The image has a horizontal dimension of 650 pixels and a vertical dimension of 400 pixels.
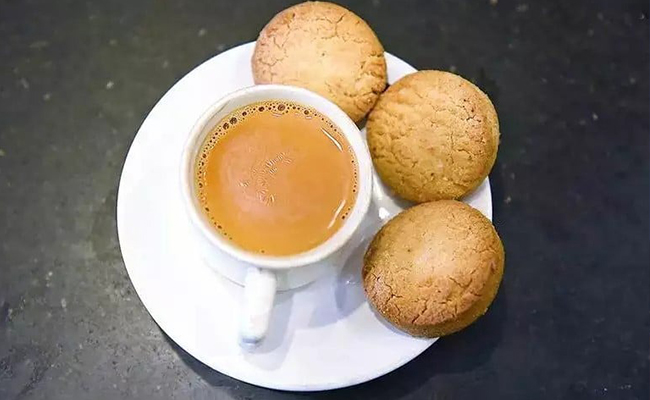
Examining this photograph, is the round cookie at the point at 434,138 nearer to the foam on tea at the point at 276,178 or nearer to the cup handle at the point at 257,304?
the foam on tea at the point at 276,178

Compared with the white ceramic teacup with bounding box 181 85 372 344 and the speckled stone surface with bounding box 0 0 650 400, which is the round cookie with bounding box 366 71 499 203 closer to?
the white ceramic teacup with bounding box 181 85 372 344

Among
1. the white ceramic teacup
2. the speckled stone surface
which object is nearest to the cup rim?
the white ceramic teacup

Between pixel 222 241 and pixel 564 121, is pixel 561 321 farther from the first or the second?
pixel 222 241

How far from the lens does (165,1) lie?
116cm

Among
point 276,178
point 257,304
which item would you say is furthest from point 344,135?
point 257,304

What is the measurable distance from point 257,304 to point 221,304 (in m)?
0.14

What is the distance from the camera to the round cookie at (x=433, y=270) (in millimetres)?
908

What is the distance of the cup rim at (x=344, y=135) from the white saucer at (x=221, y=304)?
0.10 metres

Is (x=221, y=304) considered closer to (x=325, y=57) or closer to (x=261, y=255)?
(x=261, y=255)

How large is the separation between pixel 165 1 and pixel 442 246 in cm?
50

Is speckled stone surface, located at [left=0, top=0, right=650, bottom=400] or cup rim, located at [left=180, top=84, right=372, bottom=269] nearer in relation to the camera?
cup rim, located at [left=180, top=84, right=372, bottom=269]

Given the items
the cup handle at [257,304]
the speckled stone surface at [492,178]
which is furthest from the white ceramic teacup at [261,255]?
the speckled stone surface at [492,178]

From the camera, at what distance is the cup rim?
0.85 metres

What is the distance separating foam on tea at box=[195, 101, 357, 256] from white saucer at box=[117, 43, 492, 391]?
9 cm
